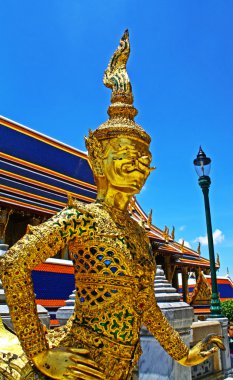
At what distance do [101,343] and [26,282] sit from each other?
1.64 ft

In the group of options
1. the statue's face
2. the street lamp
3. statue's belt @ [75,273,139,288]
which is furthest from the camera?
the street lamp

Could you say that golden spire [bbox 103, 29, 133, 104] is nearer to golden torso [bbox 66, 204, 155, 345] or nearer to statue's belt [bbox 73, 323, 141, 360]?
golden torso [bbox 66, 204, 155, 345]

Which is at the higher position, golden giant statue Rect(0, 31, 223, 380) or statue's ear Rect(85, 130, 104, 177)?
statue's ear Rect(85, 130, 104, 177)

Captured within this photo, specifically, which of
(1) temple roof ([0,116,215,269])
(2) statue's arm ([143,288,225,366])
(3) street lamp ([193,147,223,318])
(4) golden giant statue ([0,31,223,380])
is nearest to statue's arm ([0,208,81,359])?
(4) golden giant statue ([0,31,223,380])

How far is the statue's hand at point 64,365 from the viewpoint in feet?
5.87

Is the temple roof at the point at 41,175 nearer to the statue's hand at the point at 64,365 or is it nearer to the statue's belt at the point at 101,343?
the statue's belt at the point at 101,343

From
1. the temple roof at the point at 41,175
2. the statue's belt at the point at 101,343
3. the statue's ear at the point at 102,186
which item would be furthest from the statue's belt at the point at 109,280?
the temple roof at the point at 41,175

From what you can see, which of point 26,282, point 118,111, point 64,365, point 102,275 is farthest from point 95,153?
point 64,365

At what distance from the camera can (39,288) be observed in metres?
9.51

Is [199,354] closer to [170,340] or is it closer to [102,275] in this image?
[170,340]

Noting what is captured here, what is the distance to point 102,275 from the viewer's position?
84.4 inches

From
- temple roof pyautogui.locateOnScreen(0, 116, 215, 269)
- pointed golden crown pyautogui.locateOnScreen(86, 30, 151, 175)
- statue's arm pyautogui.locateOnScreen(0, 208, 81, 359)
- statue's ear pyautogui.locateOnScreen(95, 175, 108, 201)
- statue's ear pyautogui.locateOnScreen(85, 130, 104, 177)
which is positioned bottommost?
statue's arm pyautogui.locateOnScreen(0, 208, 81, 359)

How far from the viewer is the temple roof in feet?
43.3

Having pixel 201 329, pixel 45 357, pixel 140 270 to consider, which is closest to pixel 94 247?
pixel 140 270
